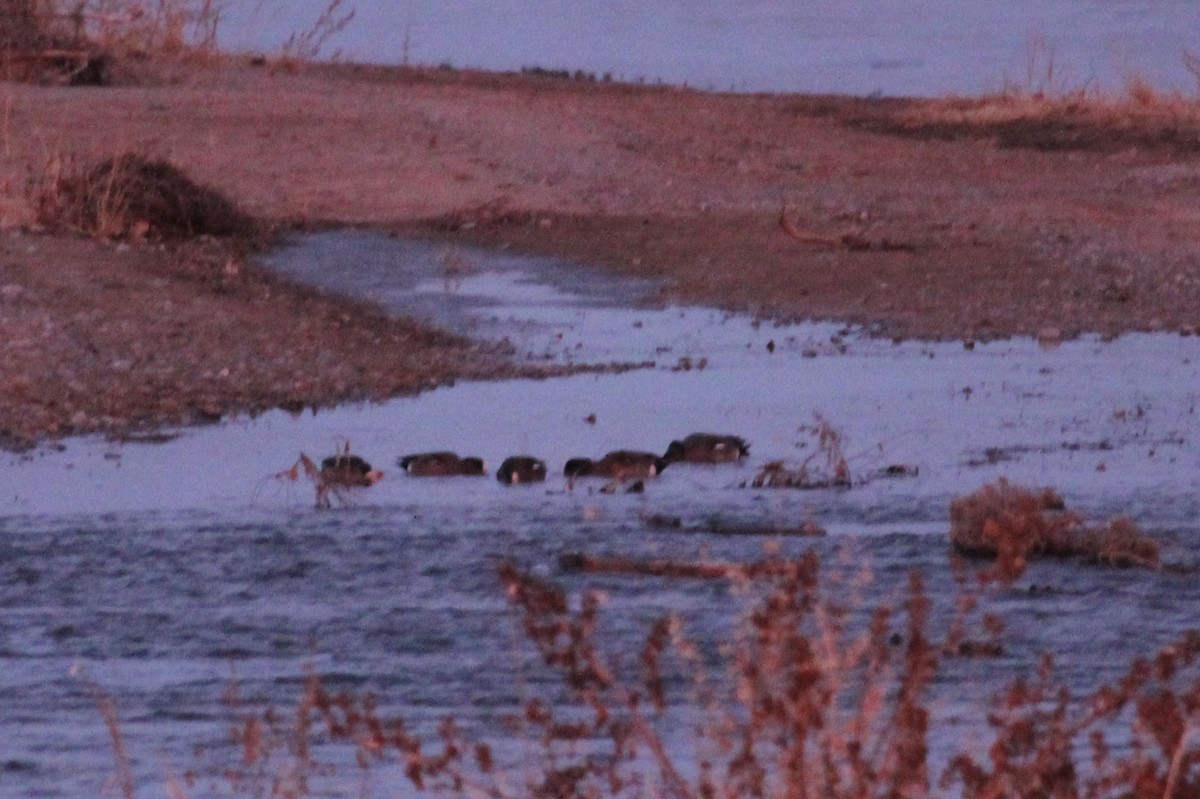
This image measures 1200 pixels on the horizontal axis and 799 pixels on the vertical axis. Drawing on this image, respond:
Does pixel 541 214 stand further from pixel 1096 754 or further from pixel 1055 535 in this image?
pixel 1096 754

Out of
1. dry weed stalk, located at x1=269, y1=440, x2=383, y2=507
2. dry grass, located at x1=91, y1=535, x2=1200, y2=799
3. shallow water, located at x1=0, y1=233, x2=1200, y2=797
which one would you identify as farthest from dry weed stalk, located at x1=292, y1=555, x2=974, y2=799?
dry weed stalk, located at x1=269, y1=440, x2=383, y2=507

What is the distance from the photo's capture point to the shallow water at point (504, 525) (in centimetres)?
604

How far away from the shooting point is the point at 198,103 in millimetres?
22016

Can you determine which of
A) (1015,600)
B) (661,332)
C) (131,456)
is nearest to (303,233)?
(661,332)

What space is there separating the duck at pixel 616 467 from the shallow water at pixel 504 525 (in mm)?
88

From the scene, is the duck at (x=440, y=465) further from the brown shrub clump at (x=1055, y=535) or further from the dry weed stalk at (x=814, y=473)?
the brown shrub clump at (x=1055, y=535)

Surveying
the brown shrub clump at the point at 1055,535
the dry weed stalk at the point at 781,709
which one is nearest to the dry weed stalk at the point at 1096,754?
the dry weed stalk at the point at 781,709

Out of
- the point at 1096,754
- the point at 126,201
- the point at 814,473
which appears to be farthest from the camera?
the point at 126,201

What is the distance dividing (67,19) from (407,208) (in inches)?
315

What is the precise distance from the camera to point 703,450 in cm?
914

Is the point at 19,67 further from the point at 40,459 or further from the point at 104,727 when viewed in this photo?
the point at 104,727

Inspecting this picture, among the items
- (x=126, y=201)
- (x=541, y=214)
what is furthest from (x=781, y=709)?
(x=541, y=214)

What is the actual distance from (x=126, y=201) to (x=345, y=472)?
6.88 m

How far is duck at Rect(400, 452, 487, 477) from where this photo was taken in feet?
28.8
